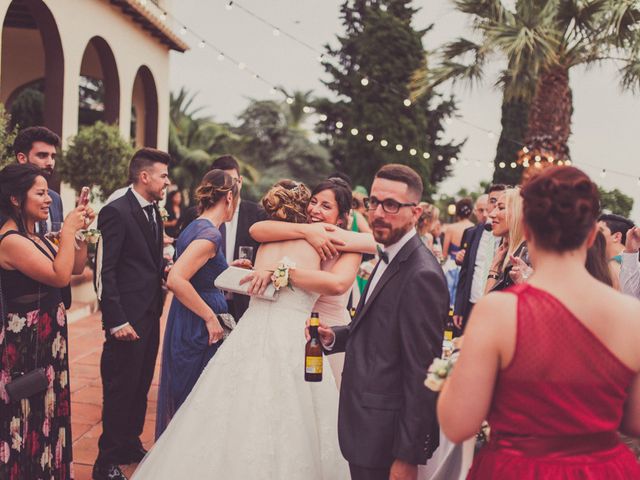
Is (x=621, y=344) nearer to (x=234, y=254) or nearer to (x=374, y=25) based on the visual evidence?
(x=234, y=254)

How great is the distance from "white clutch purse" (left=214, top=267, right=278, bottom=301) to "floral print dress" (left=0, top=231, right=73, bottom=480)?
943mm

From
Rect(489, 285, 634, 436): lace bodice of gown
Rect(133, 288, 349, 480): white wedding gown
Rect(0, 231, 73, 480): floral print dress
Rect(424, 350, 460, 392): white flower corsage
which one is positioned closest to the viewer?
Rect(489, 285, 634, 436): lace bodice of gown

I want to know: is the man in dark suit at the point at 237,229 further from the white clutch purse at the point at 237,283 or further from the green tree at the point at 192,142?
the green tree at the point at 192,142

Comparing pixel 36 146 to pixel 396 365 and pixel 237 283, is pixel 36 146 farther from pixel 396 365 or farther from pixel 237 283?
pixel 396 365

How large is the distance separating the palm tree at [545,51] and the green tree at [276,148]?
19863mm

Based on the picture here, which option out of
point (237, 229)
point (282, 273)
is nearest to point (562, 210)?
point (282, 273)

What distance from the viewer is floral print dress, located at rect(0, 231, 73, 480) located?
3.29 metres

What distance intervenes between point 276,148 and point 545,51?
25.5 metres

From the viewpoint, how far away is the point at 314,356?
294cm

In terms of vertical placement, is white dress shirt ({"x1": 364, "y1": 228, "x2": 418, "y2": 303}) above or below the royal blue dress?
above

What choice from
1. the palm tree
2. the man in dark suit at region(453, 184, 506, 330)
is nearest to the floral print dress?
the man in dark suit at region(453, 184, 506, 330)

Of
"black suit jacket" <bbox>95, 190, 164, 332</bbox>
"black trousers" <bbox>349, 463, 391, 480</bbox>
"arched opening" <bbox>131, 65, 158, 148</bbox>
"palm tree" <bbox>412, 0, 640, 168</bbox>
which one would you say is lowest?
"black trousers" <bbox>349, 463, 391, 480</bbox>

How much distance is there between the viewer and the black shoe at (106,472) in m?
4.02

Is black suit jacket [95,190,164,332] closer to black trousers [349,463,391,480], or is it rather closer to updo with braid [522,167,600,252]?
black trousers [349,463,391,480]
